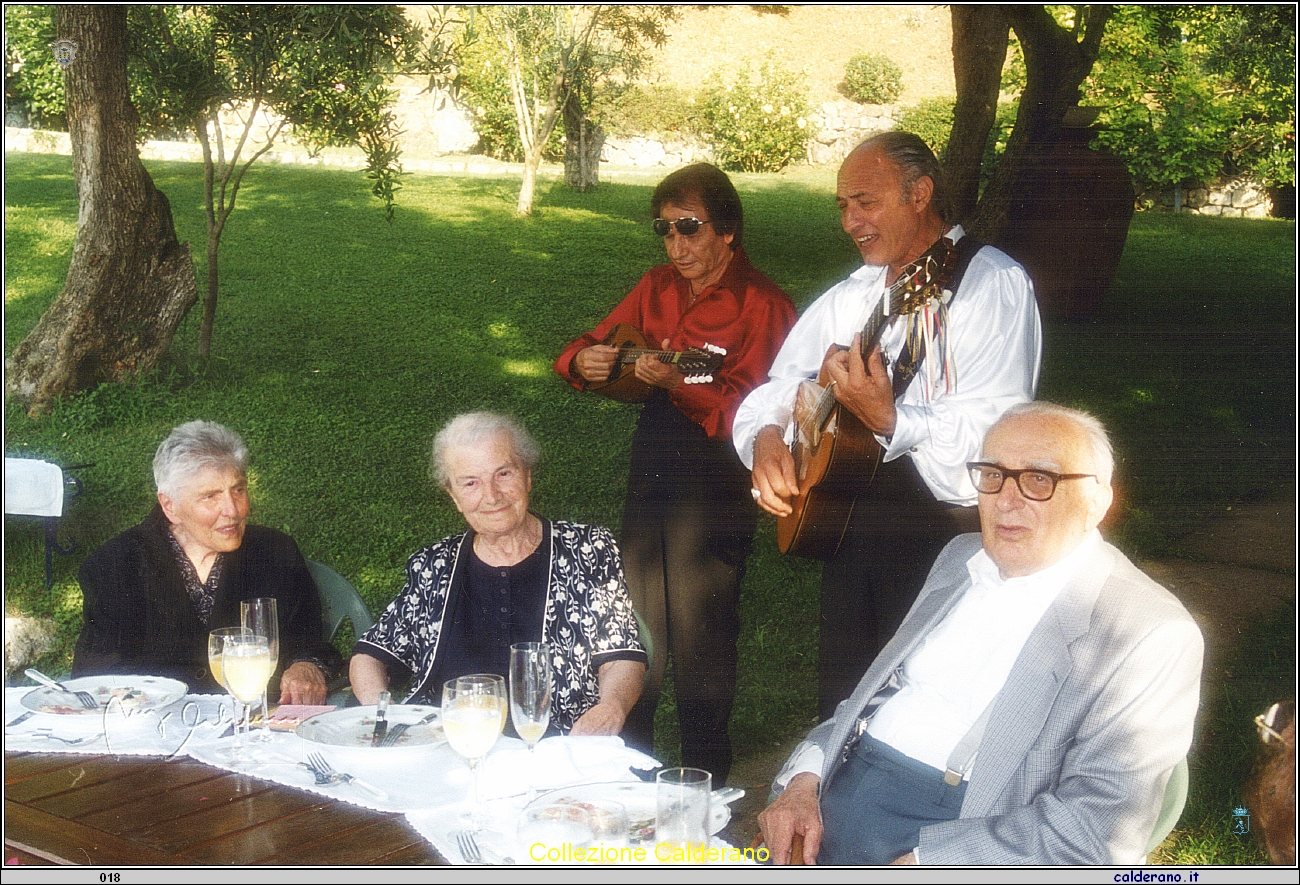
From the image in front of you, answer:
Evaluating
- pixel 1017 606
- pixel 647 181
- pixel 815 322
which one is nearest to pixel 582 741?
pixel 1017 606

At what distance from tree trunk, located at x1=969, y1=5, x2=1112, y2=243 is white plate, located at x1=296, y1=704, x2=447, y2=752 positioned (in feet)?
15.7

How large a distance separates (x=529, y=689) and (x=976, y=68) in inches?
190

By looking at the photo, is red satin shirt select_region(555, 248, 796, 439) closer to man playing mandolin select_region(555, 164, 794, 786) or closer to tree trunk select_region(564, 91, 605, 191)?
man playing mandolin select_region(555, 164, 794, 786)

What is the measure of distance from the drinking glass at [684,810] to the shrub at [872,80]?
4.65 meters

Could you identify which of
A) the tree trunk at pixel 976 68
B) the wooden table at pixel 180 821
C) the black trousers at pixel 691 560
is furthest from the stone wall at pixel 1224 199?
the wooden table at pixel 180 821

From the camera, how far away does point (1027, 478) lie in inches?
87.7

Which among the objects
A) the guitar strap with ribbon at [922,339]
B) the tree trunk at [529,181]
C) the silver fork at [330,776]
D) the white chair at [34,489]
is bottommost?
the white chair at [34,489]

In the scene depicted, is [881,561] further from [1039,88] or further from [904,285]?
[1039,88]

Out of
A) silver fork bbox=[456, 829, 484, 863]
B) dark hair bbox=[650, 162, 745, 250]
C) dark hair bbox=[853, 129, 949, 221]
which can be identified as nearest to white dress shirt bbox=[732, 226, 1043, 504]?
dark hair bbox=[853, 129, 949, 221]

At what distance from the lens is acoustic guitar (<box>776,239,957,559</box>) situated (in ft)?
9.53

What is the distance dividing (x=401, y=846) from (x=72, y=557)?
16.1 feet

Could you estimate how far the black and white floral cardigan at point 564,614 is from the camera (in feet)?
9.44

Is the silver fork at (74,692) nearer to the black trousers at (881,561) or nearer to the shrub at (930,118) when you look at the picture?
the black trousers at (881,561)

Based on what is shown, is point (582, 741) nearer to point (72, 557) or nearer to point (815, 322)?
point (815, 322)
